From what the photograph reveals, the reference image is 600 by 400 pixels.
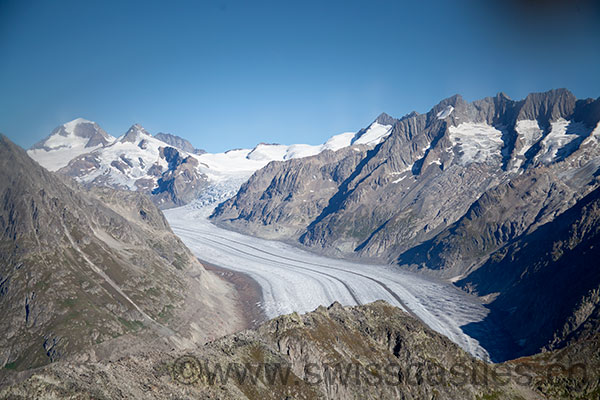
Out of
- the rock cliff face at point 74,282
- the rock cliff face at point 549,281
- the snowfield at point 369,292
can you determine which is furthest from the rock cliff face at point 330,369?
the snowfield at point 369,292

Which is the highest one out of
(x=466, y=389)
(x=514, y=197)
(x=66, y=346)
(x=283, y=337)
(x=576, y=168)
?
(x=576, y=168)

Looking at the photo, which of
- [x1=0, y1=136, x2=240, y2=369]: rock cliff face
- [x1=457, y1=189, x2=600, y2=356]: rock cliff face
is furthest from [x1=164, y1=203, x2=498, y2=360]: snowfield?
[x1=0, y1=136, x2=240, y2=369]: rock cliff face

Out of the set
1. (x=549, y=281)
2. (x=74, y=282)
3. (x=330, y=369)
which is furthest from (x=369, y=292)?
(x=330, y=369)

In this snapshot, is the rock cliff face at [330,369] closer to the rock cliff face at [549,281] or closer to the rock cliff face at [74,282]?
the rock cliff face at [74,282]

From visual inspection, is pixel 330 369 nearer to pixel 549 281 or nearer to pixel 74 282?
pixel 74 282

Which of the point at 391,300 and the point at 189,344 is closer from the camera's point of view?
the point at 189,344

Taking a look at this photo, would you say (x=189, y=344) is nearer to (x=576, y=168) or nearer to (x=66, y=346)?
(x=66, y=346)

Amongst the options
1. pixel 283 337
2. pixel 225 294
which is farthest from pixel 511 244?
pixel 283 337
